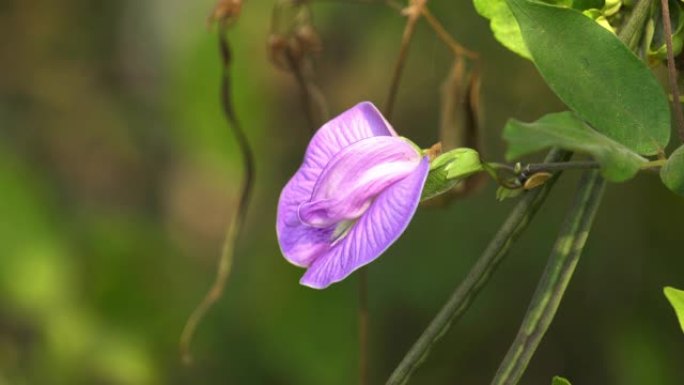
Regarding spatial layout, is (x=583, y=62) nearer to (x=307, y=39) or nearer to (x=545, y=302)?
(x=545, y=302)

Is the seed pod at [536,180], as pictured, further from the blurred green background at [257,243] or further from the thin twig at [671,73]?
the blurred green background at [257,243]

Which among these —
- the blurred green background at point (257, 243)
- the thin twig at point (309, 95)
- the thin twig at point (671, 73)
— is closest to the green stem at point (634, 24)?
the thin twig at point (671, 73)

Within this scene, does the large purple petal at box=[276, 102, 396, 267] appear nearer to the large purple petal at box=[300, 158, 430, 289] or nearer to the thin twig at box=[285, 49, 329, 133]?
the large purple petal at box=[300, 158, 430, 289]

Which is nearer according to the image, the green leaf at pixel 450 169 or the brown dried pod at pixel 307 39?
the green leaf at pixel 450 169

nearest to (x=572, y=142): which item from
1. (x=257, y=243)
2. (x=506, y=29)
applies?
(x=506, y=29)

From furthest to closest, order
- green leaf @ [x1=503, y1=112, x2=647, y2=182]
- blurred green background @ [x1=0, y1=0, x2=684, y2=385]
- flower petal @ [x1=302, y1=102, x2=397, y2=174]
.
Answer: blurred green background @ [x1=0, y1=0, x2=684, y2=385] < flower petal @ [x1=302, y1=102, x2=397, y2=174] < green leaf @ [x1=503, y1=112, x2=647, y2=182]

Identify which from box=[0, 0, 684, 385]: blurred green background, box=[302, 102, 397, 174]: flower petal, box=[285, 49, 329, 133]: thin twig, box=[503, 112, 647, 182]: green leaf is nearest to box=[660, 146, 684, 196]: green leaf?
box=[503, 112, 647, 182]: green leaf

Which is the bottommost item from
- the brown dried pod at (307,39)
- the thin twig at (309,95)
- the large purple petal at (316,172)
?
the thin twig at (309,95)
